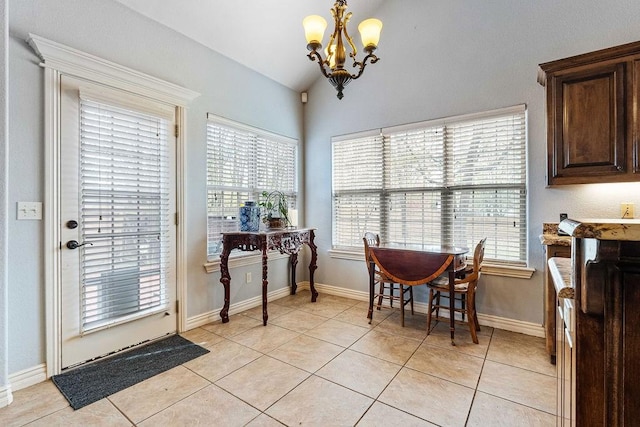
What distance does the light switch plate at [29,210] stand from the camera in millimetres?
1952

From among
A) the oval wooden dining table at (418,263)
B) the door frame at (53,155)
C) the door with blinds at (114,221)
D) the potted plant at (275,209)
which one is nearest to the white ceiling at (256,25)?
the door frame at (53,155)

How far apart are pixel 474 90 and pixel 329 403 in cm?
300

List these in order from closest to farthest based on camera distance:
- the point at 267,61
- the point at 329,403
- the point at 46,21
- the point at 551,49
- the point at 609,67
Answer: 1. the point at 329,403
2. the point at 46,21
3. the point at 609,67
4. the point at 551,49
5. the point at 267,61

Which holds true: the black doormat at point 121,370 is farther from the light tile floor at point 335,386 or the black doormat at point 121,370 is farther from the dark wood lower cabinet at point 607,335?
the dark wood lower cabinet at point 607,335

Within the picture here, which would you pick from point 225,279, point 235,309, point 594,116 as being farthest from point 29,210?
point 594,116

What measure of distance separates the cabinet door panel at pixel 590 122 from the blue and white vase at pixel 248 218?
2.67 metres

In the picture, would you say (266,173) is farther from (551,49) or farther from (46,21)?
(551,49)

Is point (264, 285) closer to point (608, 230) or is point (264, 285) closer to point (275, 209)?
point (275, 209)

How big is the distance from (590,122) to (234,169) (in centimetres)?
316

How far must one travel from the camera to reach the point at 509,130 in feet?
9.27

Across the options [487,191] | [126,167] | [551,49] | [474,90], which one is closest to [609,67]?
[551,49]

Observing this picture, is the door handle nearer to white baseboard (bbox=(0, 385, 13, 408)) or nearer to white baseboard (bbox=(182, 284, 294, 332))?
white baseboard (bbox=(0, 385, 13, 408))

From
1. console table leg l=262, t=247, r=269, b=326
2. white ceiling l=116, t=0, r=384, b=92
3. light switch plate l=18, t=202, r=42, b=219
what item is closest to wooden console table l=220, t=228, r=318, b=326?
console table leg l=262, t=247, r=269, b=326

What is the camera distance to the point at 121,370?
7.03ft
